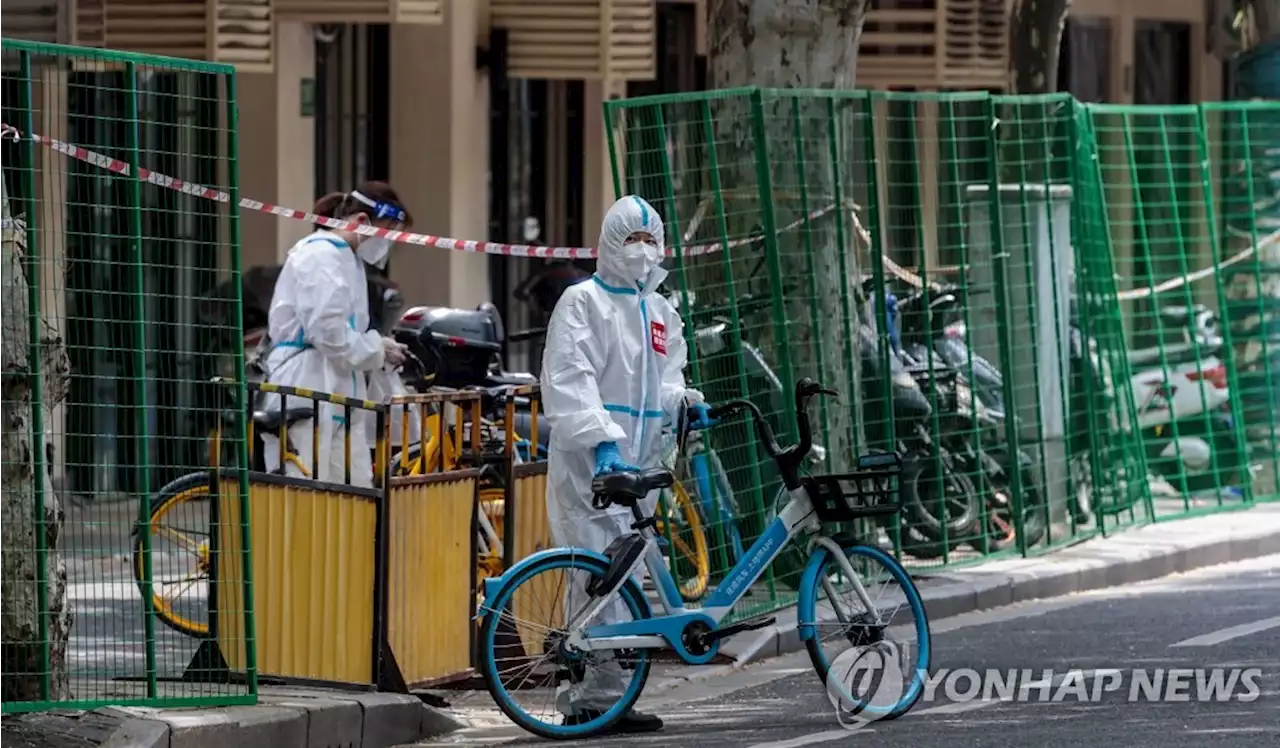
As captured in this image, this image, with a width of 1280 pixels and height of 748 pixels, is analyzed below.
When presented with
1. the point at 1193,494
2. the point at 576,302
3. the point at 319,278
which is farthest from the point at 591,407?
the point at 1193,494

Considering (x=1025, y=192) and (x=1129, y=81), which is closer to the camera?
(x=1025, y=192)

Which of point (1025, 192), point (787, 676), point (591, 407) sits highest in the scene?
point (1025, 192)

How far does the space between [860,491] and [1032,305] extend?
16.5 ft

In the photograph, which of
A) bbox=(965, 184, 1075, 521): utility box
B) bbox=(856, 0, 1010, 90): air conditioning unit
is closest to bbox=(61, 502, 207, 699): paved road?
bbox=(965, 184, 1075, 521): utility box

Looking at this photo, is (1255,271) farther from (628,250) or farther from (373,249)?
(628,250)

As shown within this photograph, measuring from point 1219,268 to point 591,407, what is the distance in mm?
8457

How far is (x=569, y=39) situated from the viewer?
1995 centimetres

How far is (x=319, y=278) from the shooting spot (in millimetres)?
12172

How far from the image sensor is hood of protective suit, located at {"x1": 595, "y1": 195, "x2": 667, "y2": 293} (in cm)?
955

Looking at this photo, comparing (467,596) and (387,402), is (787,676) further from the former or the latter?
(387,402)

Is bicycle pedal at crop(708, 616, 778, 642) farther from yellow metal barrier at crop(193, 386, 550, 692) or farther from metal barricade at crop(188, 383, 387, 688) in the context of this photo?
metal barricade at crop(188, 383, 387, 688)

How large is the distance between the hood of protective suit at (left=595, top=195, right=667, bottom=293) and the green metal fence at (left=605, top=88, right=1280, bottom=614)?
2021 mm

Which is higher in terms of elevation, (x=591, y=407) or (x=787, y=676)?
(x=591, y=407)

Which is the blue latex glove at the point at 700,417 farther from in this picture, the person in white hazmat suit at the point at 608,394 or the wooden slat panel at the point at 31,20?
the wooden slat panel at the point at 31,20
